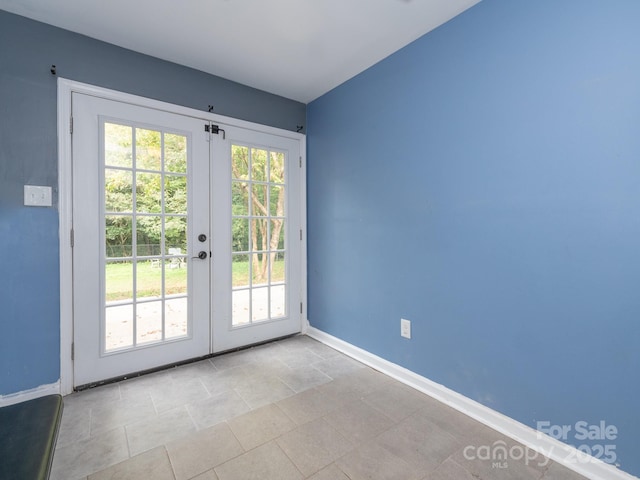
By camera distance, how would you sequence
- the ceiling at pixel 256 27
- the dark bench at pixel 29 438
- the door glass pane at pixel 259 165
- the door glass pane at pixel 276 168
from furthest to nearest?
the door glass pane at pixel 276 168, the door glass pane at pixel 259 165, the ceiling at pixel 256 27, the dark bench at pixel 29 438

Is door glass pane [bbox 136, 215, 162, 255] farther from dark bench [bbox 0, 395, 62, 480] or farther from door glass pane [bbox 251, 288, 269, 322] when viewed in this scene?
dark bench [bbox 0, 395, 62, 480]

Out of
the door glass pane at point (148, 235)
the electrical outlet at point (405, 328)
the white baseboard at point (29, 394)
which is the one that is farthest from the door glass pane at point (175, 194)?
the electrical outlet at point (405, 328)

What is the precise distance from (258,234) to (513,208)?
2.13m

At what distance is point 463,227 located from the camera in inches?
76.8

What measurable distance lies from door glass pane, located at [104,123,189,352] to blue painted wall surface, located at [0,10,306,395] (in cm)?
32

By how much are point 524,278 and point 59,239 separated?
2.94 m

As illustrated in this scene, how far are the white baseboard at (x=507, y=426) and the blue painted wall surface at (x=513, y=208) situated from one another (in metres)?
0.05

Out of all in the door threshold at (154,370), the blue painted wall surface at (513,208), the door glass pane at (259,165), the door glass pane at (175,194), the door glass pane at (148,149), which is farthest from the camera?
the door glass pane at (259,165)

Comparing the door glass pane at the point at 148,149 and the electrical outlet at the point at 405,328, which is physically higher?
the door glass pane at the point at 148,149

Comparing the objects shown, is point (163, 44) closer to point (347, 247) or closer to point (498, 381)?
point (347, 247)

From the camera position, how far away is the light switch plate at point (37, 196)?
198 cm

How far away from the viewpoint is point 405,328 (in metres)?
2.31

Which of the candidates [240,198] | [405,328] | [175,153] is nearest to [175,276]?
[240,198]

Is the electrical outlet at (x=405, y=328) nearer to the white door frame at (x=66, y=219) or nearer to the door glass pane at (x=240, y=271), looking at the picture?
the door glass pane at (x=240, y=271)
